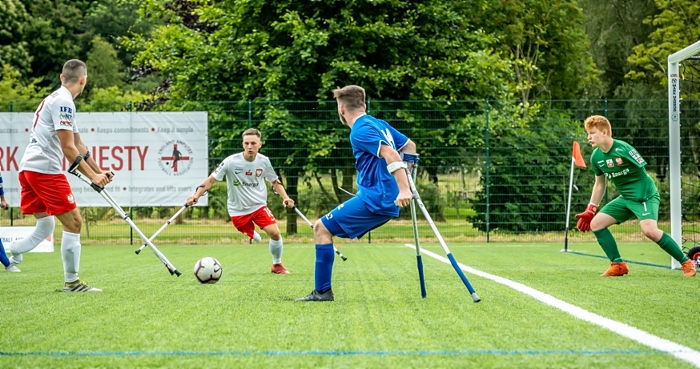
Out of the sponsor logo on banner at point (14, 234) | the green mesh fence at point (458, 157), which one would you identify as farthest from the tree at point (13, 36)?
the sponsor logo on banner at point (14, 234)

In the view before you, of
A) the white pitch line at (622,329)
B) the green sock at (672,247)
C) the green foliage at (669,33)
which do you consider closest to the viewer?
the white pitch line at (622,329)

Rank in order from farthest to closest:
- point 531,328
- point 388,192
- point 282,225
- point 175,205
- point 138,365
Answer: point 282,225
point 175,205
point 388,192
point 531,328
point 138,365

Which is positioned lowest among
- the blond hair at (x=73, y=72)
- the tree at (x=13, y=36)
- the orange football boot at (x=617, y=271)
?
the orange football boot at (x=617, y=271)

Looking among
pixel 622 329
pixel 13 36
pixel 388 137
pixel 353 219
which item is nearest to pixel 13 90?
pixel 13 36

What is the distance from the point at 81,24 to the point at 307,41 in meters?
35.3

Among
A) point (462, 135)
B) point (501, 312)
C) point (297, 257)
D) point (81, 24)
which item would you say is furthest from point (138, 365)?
point (81, 24)

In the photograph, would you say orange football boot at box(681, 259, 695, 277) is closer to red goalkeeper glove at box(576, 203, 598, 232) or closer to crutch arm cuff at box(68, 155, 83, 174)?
red goalkeeper glove at box(576, 203, 598, 232)

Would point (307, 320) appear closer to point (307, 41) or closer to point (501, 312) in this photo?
point (501, 312)

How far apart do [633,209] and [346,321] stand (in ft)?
15.2

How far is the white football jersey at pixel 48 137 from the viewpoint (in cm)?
748

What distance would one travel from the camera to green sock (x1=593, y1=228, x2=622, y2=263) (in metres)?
9.00

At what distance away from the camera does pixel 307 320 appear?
17.9 ft

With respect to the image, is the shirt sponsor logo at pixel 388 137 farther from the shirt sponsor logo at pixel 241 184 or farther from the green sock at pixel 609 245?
the shirt sponsor logo at pixel 241 184

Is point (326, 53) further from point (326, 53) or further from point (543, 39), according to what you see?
point (543, 39)
